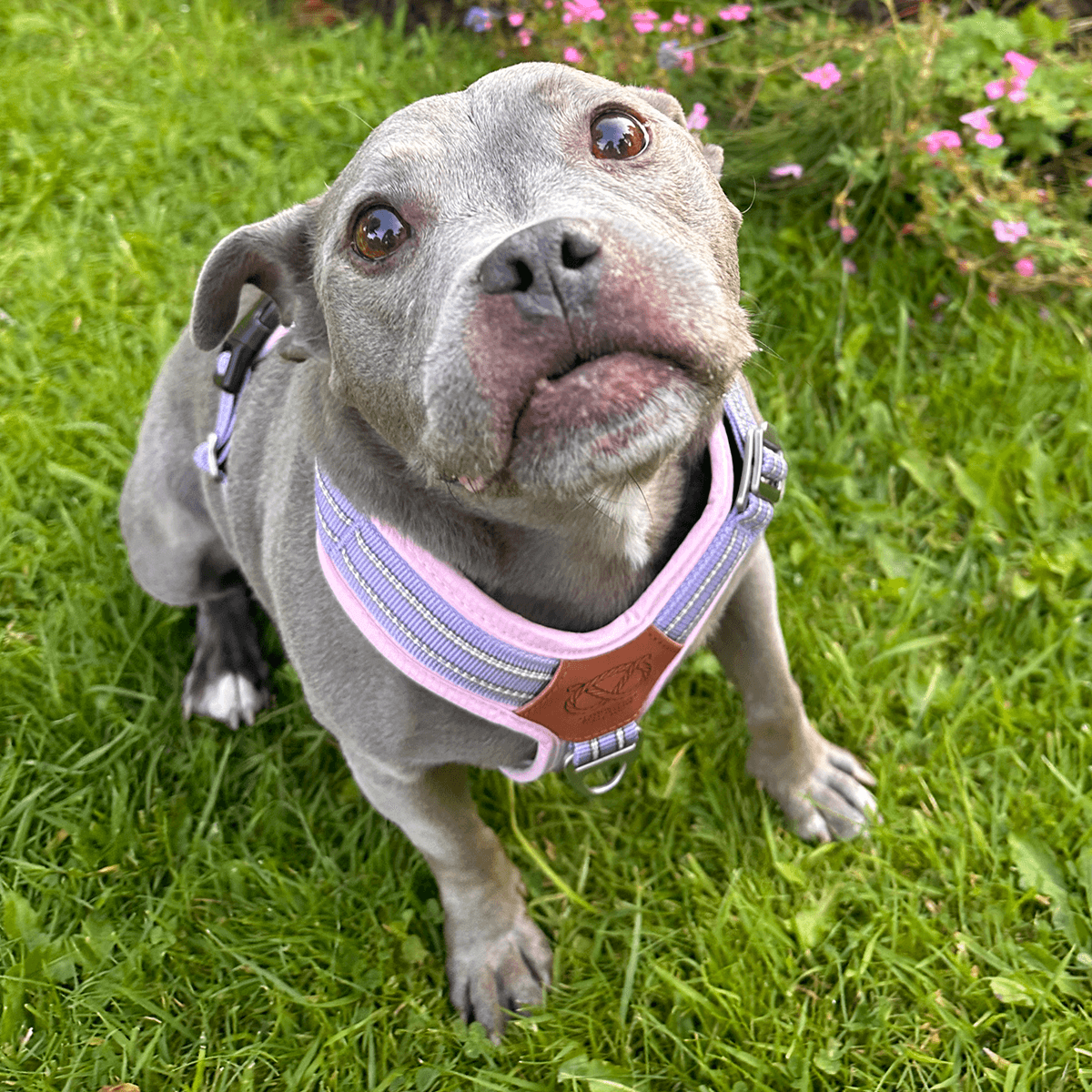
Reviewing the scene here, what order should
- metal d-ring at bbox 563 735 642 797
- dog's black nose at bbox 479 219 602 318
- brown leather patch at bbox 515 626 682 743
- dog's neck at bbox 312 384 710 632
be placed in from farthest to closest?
metal d-ring at bbox 563 735 642 797 < brown leather patch at bbox 515 626 682 743 < dog's neck at bbox 312 384 710 632 < dog's black nose at bbox 479 219 602 318

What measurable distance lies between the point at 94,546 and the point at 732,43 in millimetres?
3188

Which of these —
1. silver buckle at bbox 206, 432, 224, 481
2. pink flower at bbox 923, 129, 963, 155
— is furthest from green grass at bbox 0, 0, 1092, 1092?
silver buckle at bbox 206, 432, 224, 481

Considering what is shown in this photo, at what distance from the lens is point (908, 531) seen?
12.1ft

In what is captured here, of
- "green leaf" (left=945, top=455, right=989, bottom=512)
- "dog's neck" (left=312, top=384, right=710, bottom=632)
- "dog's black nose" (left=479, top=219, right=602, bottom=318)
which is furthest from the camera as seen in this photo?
"green leaf" (left=945, top=455, right=989, bottom=512)

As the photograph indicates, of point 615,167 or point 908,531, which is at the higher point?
point 615,167

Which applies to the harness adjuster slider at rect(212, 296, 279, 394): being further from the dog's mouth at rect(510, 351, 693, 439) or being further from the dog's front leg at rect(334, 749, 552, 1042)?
the dog's mouth at rect(510, 351, 693, 439)

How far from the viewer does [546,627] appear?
7.26 feet

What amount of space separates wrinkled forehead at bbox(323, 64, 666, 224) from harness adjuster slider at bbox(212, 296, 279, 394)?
0.71 m

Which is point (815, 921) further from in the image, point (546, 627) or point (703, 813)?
point (546, 627)

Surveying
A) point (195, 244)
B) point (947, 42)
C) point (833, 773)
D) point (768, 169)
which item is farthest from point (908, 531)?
point (195, 244)

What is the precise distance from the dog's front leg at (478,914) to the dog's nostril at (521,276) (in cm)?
142

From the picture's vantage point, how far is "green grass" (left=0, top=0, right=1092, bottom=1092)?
9.05 ft

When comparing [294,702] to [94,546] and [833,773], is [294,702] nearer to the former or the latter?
[94,546]

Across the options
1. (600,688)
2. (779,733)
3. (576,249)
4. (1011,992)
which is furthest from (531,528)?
(1011,992)
